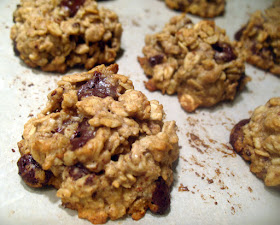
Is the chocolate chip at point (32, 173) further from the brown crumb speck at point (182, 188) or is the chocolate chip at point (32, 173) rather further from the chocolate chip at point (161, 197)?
the brown crumb speck at point (182, 188)

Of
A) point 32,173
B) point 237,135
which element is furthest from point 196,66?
point 32,173

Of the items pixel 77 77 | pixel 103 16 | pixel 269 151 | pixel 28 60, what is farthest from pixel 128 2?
pixel 269 151

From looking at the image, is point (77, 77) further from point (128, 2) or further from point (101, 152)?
point (128, 2)

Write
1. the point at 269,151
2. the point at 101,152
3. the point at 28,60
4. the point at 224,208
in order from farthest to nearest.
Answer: the point at 28,60, the point at 269,151, the point at 224,208, the point at 101,152

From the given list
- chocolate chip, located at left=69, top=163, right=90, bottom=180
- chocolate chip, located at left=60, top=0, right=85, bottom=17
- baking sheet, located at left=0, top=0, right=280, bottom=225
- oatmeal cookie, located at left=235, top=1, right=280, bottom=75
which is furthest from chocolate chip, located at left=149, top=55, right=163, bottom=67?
chocolate chip, located at left=69, top=163, right=90, bottom=180

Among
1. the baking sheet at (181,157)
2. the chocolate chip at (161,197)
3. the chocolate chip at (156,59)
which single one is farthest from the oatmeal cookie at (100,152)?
the chocolate chip at (156,59)

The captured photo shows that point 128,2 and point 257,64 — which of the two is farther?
point 128,2

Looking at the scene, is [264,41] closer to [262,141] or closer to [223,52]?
[223,52]
